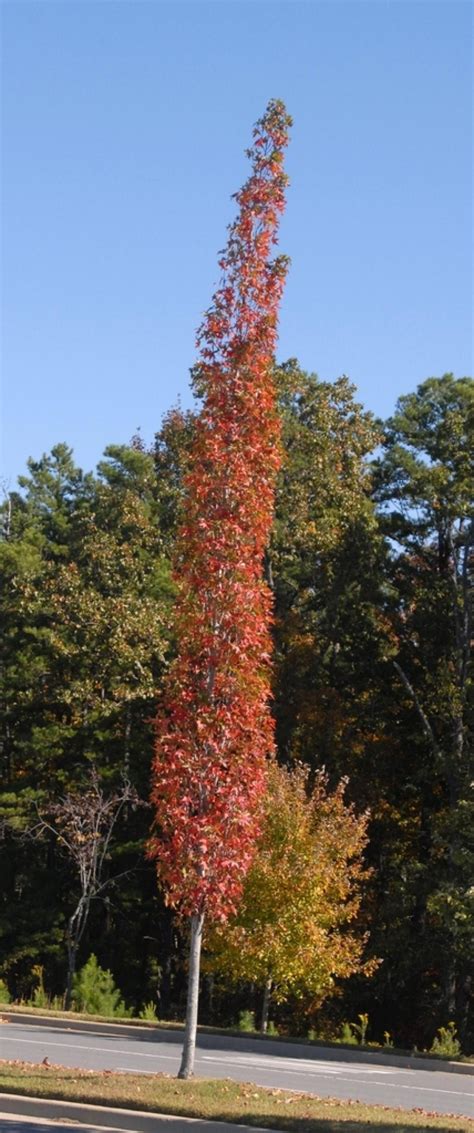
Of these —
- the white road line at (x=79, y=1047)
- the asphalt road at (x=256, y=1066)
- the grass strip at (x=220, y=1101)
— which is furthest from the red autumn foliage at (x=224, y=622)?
the white road line at (x=79, y=1047)

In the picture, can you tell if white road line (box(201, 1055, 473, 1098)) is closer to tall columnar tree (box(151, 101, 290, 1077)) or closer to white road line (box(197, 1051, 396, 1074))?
white road line (box(197, 1051, 396, 1074))

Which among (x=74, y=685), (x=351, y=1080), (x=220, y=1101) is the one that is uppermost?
(x=74, y=685)

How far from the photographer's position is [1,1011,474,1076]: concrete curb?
22.8 m

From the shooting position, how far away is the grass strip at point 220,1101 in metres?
12.2

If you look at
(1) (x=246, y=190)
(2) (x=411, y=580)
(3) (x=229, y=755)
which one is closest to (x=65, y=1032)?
(3) (x=229, y=755)

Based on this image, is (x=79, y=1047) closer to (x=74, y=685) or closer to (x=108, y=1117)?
(x=108, y=1117)

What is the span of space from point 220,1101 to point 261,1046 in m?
10.7

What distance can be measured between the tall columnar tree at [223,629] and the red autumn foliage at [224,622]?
14 millimetres

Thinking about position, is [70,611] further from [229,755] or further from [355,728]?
[229,755]

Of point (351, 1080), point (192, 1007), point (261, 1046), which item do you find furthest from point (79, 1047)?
point (192, 1007)

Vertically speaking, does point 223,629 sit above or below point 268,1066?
above

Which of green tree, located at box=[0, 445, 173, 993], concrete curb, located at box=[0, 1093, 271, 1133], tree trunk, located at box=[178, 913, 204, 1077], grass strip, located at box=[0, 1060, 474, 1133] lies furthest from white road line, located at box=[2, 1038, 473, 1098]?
green tree, located at box=[0, 445, 173, 993]

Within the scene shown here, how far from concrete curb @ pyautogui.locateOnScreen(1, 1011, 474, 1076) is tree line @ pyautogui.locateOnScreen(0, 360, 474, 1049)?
26.4 ft

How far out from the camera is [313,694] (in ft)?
124
